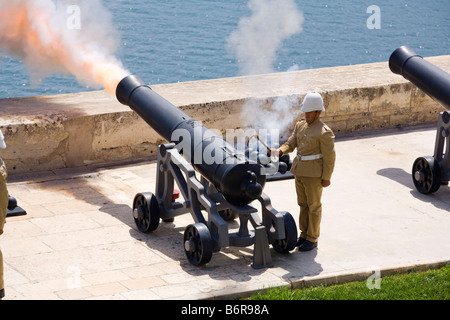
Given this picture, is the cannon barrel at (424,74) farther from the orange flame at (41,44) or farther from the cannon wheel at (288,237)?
the orange flame at (41,44)

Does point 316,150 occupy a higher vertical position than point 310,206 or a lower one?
higher

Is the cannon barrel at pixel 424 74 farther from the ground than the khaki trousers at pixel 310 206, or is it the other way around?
the cannon barrel at pixel 424 74

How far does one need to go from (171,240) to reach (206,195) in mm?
669

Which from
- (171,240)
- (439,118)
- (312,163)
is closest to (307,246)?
(312,163)

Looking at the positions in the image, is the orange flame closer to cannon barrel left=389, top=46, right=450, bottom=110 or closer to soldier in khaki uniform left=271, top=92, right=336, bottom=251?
cannon barrel left=389, top=46, right=450, bottom=110

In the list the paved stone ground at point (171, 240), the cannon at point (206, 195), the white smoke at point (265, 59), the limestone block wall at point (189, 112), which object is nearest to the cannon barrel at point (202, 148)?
the cannon at point (206, 195)

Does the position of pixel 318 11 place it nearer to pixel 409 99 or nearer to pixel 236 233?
pixel 409 99

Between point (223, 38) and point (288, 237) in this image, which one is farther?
point (223, 38)

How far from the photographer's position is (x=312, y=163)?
8.63 m

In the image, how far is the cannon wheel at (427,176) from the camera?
10.4m

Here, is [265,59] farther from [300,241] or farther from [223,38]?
[223,38]

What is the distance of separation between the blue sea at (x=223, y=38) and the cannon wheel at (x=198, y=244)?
1332 cm

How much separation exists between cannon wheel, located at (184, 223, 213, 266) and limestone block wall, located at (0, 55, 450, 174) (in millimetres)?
3099

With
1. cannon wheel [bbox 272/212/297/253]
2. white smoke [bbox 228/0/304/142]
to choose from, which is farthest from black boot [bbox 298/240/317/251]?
white smoke [bbox 228/0/304/142]
